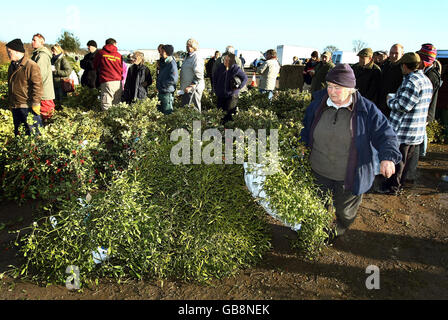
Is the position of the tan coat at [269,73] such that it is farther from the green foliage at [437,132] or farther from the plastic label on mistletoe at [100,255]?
the plastic label on mistletoe at [100,255]

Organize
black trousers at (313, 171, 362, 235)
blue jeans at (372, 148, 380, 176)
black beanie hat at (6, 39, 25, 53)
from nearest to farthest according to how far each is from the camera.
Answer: blue jeans at (372, 148, 380, 176) < black trousers at (313, 171, 362, 235) < black beanie hat at (6, 39, 25, 53)

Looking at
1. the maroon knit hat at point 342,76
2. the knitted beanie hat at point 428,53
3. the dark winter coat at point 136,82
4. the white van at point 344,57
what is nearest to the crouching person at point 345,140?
the maroon knit hat at point 342,76

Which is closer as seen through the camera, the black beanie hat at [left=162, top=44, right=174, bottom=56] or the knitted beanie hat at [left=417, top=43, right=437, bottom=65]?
the knitted beanie hat at [left=417, top=43, right=437, bottom=65]

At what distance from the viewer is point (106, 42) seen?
721cm

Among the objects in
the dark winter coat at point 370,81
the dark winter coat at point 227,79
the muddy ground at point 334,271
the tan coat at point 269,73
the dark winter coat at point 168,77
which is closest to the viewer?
the muddy ground at point 334,271

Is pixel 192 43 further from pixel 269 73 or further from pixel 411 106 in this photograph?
pixel 411 106

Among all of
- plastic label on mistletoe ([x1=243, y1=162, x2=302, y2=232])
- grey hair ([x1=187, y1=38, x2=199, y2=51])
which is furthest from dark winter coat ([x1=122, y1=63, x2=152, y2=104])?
plastic label on mistletoe ([x1=243, y1=162, x2=302, y2=232])

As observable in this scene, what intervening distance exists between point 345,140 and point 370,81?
4.12 m

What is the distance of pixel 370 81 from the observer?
22.7 ft

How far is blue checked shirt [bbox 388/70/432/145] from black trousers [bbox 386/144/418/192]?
0.50 feet

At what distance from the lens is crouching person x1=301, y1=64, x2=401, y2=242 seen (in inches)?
131

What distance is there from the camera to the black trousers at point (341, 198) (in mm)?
3746

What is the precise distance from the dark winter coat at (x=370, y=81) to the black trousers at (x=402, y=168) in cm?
180

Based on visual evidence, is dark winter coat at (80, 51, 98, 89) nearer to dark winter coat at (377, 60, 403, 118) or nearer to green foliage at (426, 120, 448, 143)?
dark winter coat at (377, 60, 403, 118)
